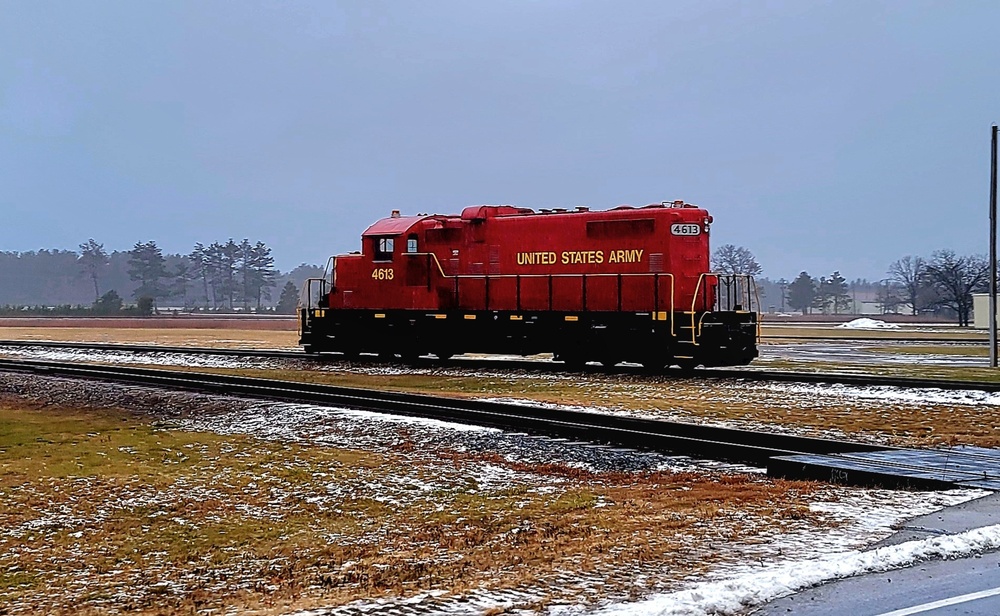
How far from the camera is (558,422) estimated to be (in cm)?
1628

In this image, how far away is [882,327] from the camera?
76.2 metres

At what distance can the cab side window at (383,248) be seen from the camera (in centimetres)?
3272

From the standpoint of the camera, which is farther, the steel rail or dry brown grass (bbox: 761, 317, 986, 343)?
dry brown grass (bbox: 761, 317, 986, 343)

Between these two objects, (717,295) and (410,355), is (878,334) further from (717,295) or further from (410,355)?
(410,355)

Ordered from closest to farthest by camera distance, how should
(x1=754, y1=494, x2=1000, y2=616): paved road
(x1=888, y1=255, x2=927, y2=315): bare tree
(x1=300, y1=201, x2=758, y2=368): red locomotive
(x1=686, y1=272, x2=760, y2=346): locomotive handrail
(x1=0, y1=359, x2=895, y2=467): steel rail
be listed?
(x1=754, y1=494, x2=1000, y2=616): paved road
(x1=0, y1=359, x2=895, y2=467): steel rail
(x1=686, y1=272, x2=760, y2=346): locomotive handrail
(x1=300, y1=201, x2=758, y2=368): red locomotive
(x1=888, y1=255, x2=927, y2=315): bare tree

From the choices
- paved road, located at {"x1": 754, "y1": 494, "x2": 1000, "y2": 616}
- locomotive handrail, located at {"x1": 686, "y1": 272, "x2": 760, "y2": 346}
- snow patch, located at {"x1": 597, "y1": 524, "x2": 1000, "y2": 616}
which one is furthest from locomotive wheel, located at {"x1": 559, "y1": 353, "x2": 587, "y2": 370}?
paved road, located at {"x1": 754, "y1": 494, "x2": 1000, "y2": 616}

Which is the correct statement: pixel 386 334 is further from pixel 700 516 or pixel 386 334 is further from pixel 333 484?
pixel 700 516

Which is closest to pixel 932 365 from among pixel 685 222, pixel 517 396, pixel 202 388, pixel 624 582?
pixel 685 222

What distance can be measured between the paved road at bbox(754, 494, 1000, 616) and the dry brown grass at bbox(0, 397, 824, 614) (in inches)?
38.9

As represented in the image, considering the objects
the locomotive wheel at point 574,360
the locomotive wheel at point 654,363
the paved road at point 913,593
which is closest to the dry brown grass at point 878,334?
the locomotive wheel at point 574,360

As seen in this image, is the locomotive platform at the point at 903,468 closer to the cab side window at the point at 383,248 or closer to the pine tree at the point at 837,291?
the cab side window at the point at 383,248

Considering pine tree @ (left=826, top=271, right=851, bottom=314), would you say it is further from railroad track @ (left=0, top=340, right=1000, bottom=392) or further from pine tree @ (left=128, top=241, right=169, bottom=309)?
railroad track @ (left=0, top=340, right=1000, bottom=392)

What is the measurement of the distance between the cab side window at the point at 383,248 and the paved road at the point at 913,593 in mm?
26148

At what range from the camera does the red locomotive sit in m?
27.1
